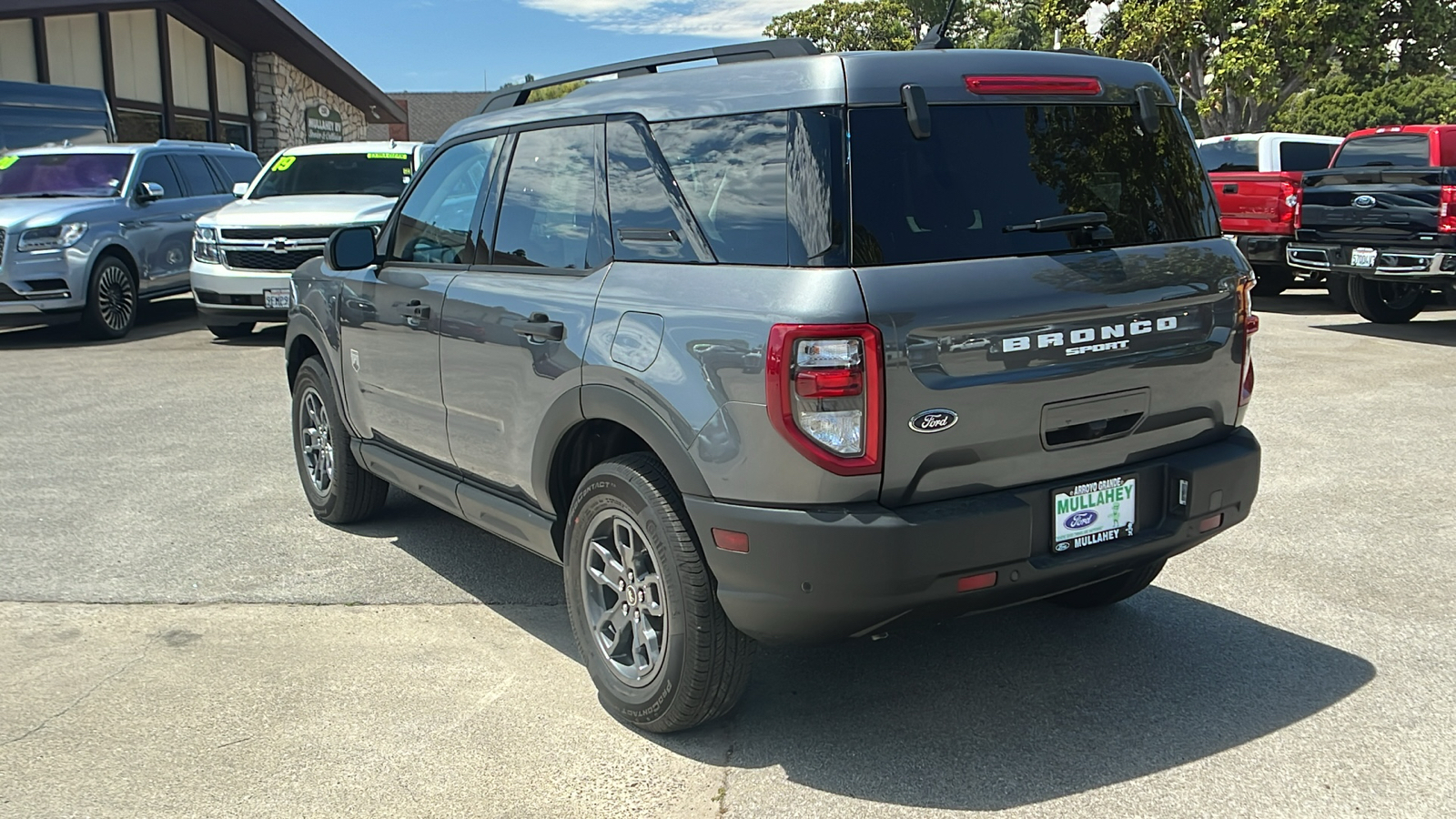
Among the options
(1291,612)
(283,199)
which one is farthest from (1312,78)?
(1291,612)

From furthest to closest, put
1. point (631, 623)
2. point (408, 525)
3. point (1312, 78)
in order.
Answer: point (1312, 78), point (408, 525), point (631, 623)

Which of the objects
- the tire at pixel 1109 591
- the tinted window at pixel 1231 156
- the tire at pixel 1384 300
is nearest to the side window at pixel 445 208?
the tire at pixel 1109 591

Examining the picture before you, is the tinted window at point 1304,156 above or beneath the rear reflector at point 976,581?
above

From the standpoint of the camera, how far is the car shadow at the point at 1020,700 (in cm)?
352

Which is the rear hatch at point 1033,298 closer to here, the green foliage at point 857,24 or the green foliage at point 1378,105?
the green foliage at point 1378,105

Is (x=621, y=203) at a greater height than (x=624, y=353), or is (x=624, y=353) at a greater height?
(x=621, y=203)

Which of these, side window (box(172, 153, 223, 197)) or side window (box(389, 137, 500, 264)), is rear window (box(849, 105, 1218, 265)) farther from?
side window (box(172, 153, 223, 197))

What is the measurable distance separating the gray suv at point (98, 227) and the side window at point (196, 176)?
15mm

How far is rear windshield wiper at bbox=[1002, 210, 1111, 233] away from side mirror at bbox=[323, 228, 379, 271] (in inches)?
114

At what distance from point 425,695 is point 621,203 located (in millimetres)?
1712

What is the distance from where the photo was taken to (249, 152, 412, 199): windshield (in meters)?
13.2

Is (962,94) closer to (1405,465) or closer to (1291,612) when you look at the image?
(1291,612)

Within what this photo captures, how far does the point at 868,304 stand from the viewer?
10.3 feet

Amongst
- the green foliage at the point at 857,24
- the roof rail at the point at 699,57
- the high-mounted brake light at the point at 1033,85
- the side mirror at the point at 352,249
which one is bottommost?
the side mirror at the point at 352,249
